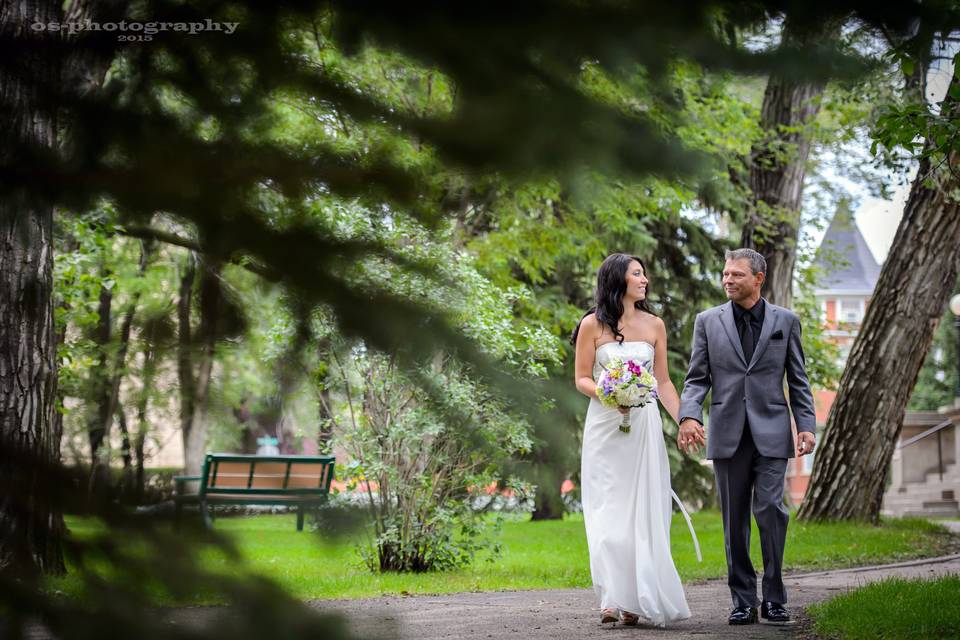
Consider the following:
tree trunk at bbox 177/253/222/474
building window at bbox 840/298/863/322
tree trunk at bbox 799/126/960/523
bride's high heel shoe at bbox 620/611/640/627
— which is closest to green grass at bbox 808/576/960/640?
bride's high heel shoe at bbox 620/611/640/627

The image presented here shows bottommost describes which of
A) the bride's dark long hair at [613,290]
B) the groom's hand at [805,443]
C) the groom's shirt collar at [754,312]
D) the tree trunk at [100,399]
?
the groom's hand at [805,443]

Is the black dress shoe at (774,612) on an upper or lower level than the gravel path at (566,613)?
upper

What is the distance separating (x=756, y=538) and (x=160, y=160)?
12098 millimetres

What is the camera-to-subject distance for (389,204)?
1.35m

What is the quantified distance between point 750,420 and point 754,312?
662 millimetres

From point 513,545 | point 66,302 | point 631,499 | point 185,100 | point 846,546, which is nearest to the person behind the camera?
point 185,100

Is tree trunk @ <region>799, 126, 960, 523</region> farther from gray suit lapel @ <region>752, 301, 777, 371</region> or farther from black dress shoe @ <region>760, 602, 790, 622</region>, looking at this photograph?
black dress shoe @ <region>760, 602, 790, 622</region>

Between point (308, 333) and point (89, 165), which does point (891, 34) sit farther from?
point (89, 165)

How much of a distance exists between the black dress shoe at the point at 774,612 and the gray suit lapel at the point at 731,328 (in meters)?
1.40

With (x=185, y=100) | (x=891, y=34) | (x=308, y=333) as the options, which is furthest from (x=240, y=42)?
(x=891, y=34)

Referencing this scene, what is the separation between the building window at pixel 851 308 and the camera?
→ 60219mm

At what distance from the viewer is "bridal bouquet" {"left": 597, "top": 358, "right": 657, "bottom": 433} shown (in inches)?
259

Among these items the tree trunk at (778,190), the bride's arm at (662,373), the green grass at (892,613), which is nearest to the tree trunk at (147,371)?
the green grass at (892,613)

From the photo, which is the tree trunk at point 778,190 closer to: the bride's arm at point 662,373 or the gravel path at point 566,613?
the gravel path at point 566,613
